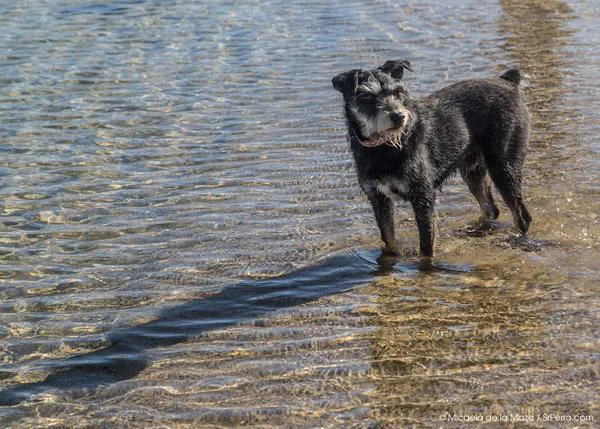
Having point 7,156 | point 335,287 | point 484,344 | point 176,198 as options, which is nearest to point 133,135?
point 7,156

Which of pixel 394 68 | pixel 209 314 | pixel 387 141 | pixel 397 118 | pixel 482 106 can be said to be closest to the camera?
pixel 209 314

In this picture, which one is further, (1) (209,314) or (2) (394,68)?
(2) (394,68)

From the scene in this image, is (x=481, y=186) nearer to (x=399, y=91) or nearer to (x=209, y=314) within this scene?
(x=399, y=91)

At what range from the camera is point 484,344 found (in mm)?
5645

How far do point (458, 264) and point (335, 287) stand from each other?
1.15m

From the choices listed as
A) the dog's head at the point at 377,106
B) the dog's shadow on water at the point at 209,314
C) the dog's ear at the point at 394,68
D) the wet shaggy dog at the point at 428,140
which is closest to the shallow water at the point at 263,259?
the dog's shadow on water at the point at 209,314

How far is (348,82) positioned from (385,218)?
48.9 inches

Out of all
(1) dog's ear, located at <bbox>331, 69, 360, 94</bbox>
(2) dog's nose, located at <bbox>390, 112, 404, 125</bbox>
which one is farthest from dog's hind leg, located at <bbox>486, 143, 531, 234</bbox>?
(1) dog's ear, located at <bbox>331, 69, 360, 94</bbox>

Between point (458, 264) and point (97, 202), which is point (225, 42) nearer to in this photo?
point (97, 202)

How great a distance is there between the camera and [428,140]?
7457 mm

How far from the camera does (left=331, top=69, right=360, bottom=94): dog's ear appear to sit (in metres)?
7.33

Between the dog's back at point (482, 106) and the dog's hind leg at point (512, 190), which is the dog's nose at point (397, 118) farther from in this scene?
the dog's hind leg at point (512, 190)

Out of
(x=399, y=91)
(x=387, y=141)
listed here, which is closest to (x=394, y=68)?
(x=399, y=91)

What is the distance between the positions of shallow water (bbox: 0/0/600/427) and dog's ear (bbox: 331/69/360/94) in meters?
1.39
